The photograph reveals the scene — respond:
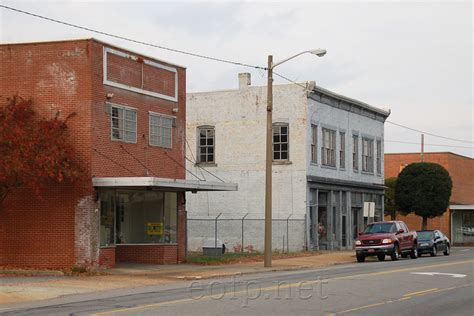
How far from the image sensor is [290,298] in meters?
17.8

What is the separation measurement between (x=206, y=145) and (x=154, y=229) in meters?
15.5

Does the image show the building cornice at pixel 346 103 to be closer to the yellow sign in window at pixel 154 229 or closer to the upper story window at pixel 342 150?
the upper story window at pixel 342 150

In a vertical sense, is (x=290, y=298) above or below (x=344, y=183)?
below

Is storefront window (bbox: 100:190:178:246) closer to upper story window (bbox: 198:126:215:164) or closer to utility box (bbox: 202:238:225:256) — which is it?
utility box (bbox: 202:238:225:256)

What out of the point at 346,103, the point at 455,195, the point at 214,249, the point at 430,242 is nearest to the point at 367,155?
the point at 346,103

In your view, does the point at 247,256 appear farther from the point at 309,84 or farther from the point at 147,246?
the point at 309,84

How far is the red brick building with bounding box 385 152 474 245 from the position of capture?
217 feet

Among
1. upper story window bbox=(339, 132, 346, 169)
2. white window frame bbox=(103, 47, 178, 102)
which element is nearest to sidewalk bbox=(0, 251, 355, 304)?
white window frame bbox=(103, 47, 178, 102)

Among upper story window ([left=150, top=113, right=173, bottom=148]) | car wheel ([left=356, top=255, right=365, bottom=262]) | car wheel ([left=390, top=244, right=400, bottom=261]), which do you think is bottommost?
car wheel ([left=356, top=255, right=365, bottom=262])

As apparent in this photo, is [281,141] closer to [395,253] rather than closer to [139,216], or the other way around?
[395,253]

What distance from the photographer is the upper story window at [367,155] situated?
52062 mm

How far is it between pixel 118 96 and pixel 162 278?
702 centimetres

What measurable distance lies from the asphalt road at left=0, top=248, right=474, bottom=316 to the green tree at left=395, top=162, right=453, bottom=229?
29.2 meters

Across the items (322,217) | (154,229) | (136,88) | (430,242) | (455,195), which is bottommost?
(430,242)
